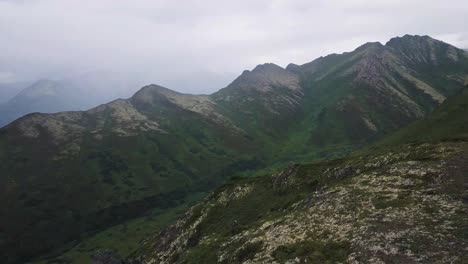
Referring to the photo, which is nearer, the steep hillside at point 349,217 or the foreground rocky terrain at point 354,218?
the foreground rocky terrain at point 354,218

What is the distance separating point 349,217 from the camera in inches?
2040

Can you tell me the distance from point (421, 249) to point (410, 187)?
17.9 metres

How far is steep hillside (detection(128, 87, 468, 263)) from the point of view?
138 feet

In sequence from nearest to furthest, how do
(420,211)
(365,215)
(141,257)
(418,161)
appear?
1. (420,211)
2. (365,215)
3. (418,161)
4. (141,257)

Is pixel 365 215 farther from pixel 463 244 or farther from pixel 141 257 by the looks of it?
pixel 141 257

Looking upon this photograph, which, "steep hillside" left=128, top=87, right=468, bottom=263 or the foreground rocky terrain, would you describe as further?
"steep hillside" left=128, top=87, right=468, bottom=263

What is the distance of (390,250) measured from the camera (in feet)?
135

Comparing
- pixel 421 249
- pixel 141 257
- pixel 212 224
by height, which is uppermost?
pixel 421 249

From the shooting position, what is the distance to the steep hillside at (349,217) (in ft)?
138

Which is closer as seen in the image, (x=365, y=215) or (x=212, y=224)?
(x=365, y=215)

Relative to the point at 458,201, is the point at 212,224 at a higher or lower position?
lower

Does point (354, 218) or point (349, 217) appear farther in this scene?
point (349, 217)

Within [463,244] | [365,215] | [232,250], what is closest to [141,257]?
[232,250]

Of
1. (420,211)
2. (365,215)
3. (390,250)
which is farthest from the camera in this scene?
(365,215)
